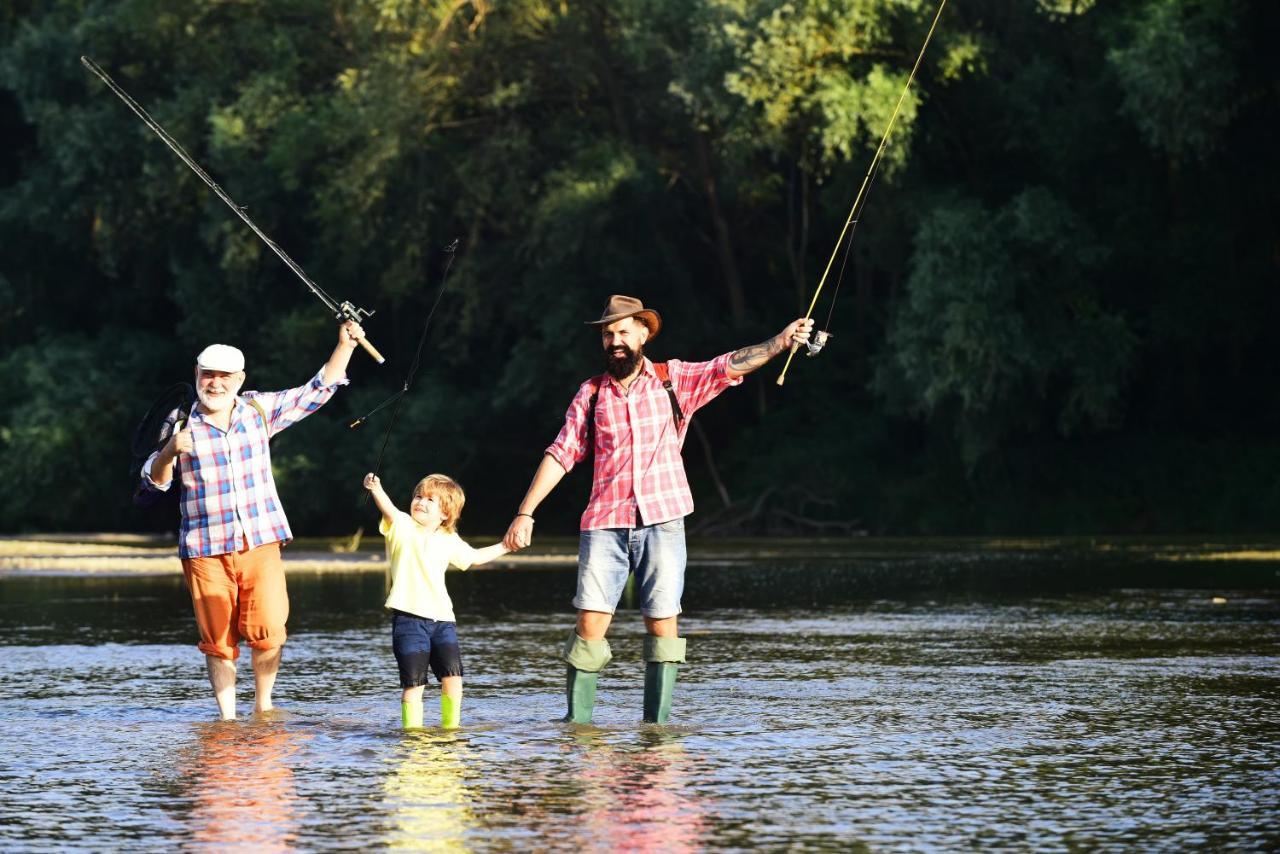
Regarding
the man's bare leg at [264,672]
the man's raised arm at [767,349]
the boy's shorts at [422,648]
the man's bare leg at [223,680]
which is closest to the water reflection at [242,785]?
the man's bare leg at [223,680]

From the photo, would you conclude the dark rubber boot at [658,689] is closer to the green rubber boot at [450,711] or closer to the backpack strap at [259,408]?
the green rubber boot at [450,711]

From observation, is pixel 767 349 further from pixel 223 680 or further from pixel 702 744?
pixel 223 680

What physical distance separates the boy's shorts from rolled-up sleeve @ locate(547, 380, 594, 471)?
2.96 feet

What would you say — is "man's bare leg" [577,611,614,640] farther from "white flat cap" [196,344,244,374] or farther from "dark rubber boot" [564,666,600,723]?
"white flat cap" [196,344,244,374]

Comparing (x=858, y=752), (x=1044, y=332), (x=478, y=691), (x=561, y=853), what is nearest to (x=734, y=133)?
(x=1044, y=332)

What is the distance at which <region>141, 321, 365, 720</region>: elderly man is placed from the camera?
1080 centimetres

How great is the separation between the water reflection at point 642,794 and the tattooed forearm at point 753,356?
161cm

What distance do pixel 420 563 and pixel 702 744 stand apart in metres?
1.61

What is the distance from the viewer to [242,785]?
337 inches

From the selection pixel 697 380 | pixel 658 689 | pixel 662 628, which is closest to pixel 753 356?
pixel 697 380

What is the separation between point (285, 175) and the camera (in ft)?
141

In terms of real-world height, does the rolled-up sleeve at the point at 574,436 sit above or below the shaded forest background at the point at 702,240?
below

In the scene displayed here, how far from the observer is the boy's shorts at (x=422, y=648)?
33.9 ft

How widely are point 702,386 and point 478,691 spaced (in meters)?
2.32
